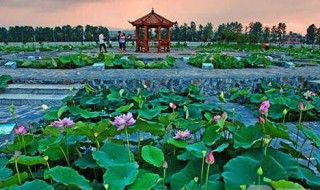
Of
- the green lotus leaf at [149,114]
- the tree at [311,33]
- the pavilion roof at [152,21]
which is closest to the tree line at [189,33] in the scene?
the tree at [311,33]

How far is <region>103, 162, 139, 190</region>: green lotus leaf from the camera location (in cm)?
145

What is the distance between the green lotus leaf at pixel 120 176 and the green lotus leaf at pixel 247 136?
55 centimetres

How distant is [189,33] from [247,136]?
30.1 meters

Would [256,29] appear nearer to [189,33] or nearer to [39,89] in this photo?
[189,33]

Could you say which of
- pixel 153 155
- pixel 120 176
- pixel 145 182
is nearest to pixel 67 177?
pixel 120 176

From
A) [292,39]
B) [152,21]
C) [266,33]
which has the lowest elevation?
[292,39]

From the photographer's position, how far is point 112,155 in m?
1.75

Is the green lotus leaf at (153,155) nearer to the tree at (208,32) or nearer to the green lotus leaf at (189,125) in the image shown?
the green lotus leaf at (189,125)

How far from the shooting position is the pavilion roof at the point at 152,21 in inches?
636

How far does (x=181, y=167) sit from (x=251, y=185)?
576mm

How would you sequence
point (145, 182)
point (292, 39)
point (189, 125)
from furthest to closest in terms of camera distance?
point (292, 39) < point (189, 125) < point (145, 182)

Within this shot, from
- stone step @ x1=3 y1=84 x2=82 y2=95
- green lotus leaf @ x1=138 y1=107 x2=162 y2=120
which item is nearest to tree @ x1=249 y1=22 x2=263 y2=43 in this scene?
stone step @ x1=3 y1=84 x2=82 y2=95

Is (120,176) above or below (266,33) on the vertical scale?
above

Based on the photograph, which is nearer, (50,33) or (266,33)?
(50,33)
